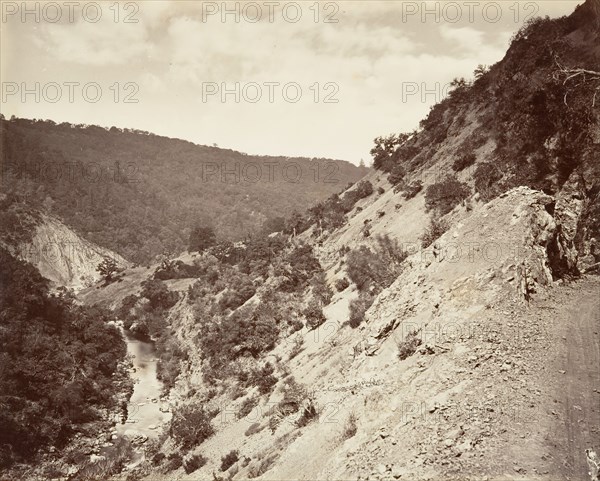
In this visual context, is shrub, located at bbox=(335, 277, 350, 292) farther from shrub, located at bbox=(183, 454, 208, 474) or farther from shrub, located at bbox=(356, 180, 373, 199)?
shrub, located at bbox=(356, 180, 373, 199)

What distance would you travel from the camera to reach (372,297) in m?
18.5

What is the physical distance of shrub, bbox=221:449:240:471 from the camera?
13.9 metres

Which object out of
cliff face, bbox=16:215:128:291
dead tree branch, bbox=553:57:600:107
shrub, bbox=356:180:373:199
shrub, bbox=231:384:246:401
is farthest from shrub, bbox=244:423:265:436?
cliff face, bbox=16:215:128:291

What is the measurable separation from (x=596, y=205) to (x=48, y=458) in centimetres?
2719

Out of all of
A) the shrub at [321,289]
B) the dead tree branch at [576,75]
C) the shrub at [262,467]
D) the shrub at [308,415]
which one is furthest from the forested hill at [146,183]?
the shrub at [262,467]

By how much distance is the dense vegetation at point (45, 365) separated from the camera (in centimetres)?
2084

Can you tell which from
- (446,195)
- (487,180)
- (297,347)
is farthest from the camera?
(446,195)

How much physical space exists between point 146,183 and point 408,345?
4856 inches

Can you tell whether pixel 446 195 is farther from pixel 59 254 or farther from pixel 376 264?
pixel 59 254

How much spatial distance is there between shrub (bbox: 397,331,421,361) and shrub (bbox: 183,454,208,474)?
9.86 m

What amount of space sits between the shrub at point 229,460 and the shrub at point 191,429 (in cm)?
360

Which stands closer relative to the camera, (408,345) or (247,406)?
(408,345)

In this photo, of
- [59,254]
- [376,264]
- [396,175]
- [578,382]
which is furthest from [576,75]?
[59,254]

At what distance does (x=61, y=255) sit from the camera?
215 ft
